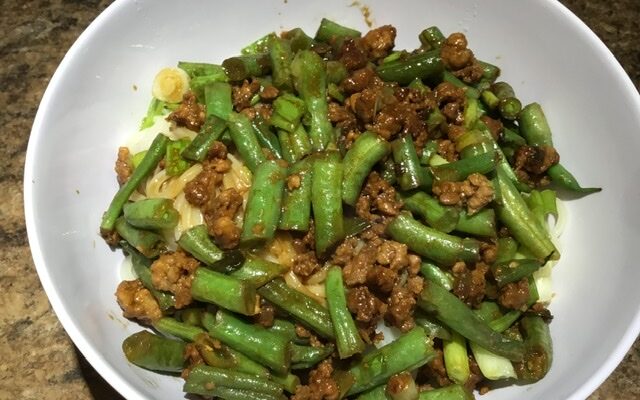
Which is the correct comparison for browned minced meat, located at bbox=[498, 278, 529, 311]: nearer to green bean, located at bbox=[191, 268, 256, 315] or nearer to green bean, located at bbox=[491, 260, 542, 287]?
green bean, located at bbox=[491, 260, 542, 287]

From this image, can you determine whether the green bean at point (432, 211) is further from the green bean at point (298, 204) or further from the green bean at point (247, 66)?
the green bean at point (247, 66)

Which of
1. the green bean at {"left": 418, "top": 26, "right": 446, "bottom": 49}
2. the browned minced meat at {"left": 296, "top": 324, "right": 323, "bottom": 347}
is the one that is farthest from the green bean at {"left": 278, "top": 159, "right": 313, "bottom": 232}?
the green bean at {"left": 418, "top": 26, "right": 446, "bottom": 49}

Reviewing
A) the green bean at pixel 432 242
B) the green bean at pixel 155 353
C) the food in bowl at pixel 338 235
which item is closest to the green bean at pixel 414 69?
the food in bowl at pixel 338 235

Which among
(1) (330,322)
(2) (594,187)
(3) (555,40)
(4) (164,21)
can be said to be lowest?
(1) (330,322)

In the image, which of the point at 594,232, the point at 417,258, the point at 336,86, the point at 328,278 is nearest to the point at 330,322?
the point at 328,278

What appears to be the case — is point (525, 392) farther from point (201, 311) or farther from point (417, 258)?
point (201, 311)

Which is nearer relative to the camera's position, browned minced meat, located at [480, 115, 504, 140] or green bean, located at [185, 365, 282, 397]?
green bean, located at [185, 365, 282, 397]

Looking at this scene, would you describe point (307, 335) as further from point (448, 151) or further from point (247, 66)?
point (247, 66)
